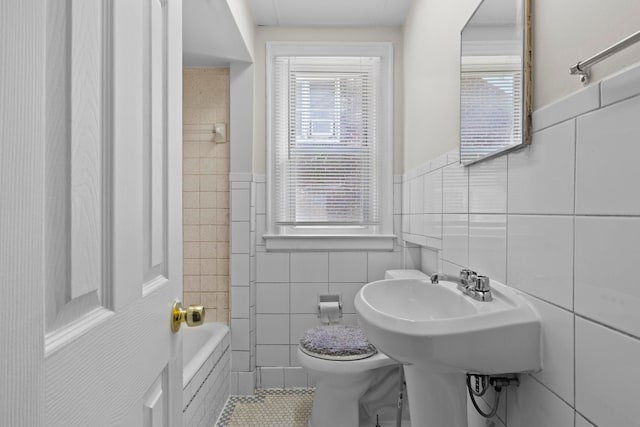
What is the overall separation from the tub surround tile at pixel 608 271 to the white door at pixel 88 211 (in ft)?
2.65

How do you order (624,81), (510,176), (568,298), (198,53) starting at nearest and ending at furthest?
(624,81)
(568,298)
(510,176)
(198,53)

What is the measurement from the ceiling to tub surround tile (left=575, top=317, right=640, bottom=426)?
2.06 m

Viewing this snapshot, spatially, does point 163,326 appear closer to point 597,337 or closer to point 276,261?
point 597,337

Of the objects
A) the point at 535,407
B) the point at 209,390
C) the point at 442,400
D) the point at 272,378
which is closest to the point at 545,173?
the point at 535,407

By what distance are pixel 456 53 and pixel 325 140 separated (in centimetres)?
111

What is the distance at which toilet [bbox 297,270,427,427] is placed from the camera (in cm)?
185

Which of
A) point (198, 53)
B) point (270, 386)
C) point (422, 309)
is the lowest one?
point (270, 386)

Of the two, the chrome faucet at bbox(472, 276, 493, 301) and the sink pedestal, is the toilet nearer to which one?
the sink pedestal

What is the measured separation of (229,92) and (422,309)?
1836mm

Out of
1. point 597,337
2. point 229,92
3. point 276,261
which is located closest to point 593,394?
point 597,337

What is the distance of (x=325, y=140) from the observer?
8.37 feet

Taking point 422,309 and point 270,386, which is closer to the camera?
point 422,309

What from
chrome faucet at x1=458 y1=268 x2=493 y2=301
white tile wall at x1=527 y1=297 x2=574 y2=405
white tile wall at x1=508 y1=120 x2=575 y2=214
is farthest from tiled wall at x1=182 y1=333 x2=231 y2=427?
white tile wall at x1=508 y1=120 x2=575 y2=214

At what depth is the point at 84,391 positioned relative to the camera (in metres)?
0.46
